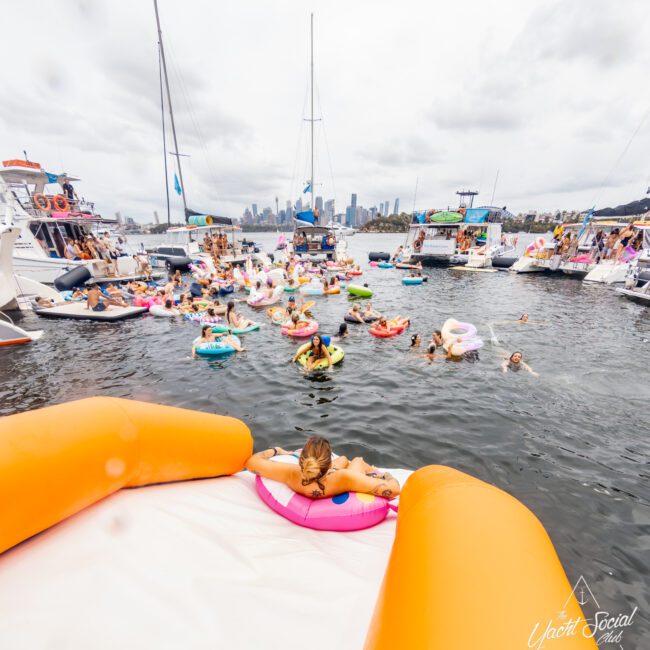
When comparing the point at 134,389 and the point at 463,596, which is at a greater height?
the point at 463,596

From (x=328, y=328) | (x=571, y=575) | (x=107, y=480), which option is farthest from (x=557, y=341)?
(x=107, y=480)

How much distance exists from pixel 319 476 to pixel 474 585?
1.95 m

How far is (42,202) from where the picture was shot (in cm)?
1911

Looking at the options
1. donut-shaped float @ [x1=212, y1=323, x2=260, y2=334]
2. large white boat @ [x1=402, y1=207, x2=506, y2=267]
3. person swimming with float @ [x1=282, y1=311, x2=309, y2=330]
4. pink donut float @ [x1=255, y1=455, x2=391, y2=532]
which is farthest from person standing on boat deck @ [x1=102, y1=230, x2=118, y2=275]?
large white boat @ [x1=402, y1=207, x2=506, y2=267]

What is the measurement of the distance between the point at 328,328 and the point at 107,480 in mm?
10540

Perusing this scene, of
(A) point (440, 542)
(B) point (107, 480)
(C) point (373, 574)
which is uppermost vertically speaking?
(A) point (440, 542)

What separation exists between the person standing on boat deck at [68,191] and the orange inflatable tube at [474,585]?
91.9 feet

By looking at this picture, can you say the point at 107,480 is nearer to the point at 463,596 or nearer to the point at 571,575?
the point at 463,596

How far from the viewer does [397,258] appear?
3456cm

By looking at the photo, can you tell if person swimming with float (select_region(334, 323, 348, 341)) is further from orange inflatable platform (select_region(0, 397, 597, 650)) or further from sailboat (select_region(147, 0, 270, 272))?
sailboat (select_region(147, 0, 270, 272))

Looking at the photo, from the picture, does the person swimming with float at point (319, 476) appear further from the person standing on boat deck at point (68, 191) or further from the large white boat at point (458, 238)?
the large white boat at point (458, 238)

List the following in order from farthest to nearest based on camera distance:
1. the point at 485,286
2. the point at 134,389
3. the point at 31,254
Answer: the point at 485,286
the point at 31,254
the point at 134,389

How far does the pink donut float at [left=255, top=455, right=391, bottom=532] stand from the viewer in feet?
10.0

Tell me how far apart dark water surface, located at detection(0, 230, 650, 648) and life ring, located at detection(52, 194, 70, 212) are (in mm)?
10465
